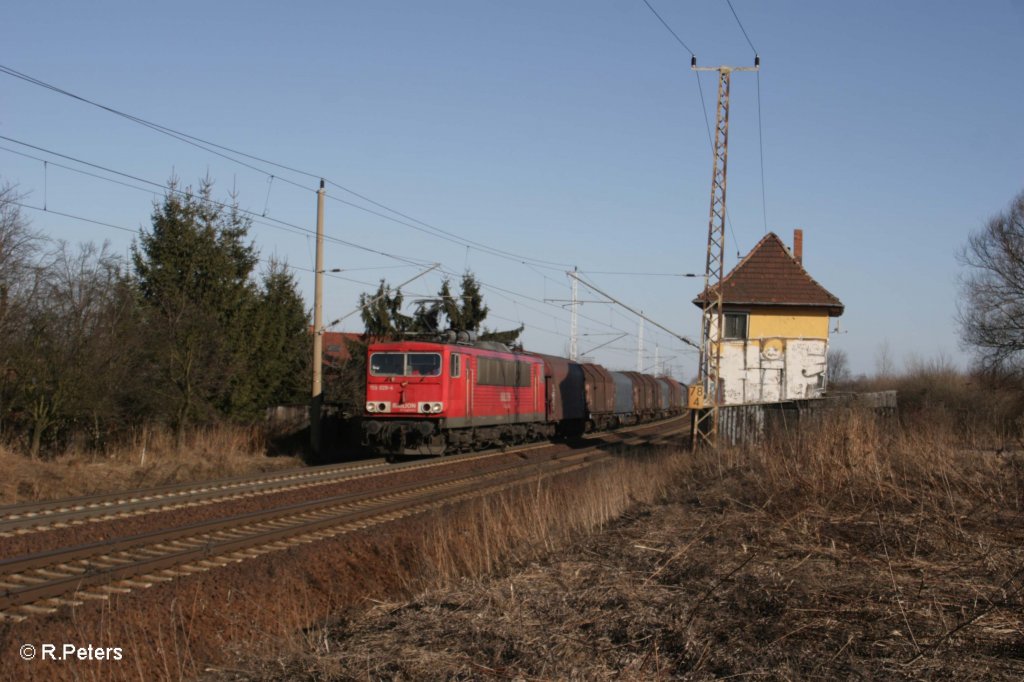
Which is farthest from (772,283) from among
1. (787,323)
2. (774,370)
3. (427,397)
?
(427,397)

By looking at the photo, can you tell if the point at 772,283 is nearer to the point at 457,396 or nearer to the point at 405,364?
the point at 457,396

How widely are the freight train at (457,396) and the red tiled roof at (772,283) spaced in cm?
633

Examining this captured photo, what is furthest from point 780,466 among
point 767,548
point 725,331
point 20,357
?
point 725,331

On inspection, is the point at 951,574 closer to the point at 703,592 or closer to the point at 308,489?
the point at 703,592

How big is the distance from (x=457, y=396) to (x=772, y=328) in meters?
12.8

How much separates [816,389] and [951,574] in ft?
77.9

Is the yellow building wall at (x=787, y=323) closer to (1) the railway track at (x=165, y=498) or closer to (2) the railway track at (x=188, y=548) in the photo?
(1) the railway track at (x=165, y=498)

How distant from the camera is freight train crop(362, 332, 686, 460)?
2305 centimetres

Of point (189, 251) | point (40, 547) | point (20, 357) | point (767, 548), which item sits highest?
point (189, 251)

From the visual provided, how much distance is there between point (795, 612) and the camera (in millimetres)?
5828

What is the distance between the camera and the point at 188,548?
10.9 meters

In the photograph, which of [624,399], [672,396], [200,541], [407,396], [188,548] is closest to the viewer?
[188,548]

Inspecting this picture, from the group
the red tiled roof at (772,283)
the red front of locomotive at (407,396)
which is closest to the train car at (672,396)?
the red tiled roof at (772,283)

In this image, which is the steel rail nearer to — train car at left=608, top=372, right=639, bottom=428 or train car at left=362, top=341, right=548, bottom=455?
train car at left=362, top=341, right=548, bottom=455
